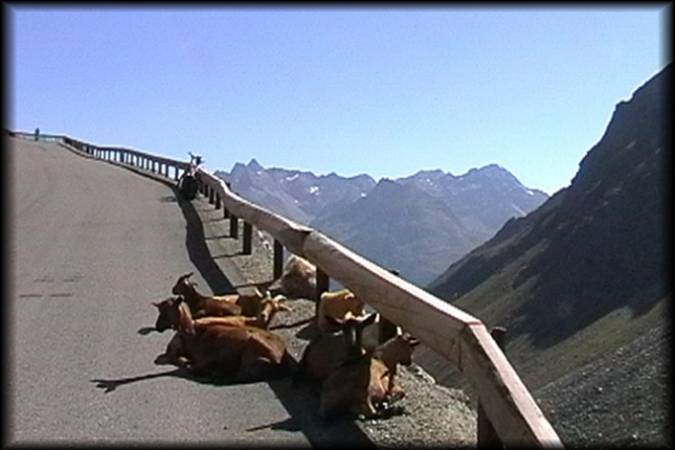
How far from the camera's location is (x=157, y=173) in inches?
1389

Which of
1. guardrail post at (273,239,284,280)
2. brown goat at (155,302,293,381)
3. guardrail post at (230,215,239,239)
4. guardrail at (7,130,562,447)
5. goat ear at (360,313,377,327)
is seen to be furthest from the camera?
guardrail post at (230,215,239,239)

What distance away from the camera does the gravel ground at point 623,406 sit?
54.5 feet

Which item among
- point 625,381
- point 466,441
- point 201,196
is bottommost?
point 625,381

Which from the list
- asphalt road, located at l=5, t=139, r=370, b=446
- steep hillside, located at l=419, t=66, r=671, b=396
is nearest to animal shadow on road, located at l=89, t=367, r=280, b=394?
asphalt road, located at l=5, t=139, r=370, b=446

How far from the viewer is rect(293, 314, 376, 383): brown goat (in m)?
7.23

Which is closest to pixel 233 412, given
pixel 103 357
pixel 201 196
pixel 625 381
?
pixel 103 357

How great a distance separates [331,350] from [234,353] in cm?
92

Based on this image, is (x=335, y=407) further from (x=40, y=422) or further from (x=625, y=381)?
(x=625, y=381)

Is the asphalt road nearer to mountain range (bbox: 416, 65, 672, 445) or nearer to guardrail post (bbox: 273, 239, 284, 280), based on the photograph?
guardrail post (bbox: 273, 239, 284, 280)

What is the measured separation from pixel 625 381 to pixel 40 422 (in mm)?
24960

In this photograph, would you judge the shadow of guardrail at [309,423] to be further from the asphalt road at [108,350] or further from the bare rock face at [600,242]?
the bare rock face at [600,242]

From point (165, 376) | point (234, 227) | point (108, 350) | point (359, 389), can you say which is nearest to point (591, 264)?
point (234, 227)

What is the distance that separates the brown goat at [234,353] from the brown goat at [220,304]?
0.95m

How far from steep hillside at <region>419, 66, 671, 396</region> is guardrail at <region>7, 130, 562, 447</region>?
75.0 m
